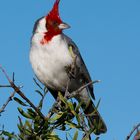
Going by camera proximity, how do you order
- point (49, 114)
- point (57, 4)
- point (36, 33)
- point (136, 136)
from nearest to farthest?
point (136, 136)
point (49, 114)
point (57, 4)
point (36, 33)

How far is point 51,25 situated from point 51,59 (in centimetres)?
56

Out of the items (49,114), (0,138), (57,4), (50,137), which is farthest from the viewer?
(57,4)

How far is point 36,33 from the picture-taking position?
219 inches

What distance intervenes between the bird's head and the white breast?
4.2 inches

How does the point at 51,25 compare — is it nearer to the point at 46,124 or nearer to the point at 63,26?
the point at 63,26

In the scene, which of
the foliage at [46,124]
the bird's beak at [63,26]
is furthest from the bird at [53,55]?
the foliage at [46,124]

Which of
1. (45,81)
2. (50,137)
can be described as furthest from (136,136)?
(45,81)

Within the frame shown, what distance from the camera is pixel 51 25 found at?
5.49 m

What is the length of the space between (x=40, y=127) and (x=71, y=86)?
130 inches

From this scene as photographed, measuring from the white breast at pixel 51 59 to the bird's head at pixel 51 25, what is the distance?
0.35 ft

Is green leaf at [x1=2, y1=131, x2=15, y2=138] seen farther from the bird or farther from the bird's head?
the bird's head

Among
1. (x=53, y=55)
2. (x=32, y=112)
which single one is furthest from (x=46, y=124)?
(x=53, y=55)

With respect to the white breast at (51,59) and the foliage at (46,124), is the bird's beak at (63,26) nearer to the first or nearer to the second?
the white breast at (51,59)

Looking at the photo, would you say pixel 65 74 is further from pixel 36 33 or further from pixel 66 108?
pixel 66 108
